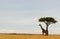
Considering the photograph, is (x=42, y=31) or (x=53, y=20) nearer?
(x=42, y=31)

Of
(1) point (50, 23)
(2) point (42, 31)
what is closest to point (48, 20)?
(1) point (50, 23)

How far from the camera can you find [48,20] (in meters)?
49.5

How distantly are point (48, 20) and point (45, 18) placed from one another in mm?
1037

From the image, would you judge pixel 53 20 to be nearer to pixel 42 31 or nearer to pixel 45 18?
pixel 45 18

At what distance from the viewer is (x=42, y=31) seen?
1754 inches

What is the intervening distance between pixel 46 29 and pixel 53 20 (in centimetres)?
471

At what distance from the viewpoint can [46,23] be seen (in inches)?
1929

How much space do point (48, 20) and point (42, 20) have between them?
1.27 metres

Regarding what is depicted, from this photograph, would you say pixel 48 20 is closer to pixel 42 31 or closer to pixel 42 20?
pixel 42 20

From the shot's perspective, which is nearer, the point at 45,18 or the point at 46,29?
the point at 46,29

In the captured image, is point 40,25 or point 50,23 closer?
point 40,25

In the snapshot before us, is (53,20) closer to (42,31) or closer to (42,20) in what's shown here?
(42,20)

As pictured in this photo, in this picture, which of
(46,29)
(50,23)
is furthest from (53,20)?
(46,29)

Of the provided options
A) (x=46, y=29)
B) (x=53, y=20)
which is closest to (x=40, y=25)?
(x=46, y=29)
